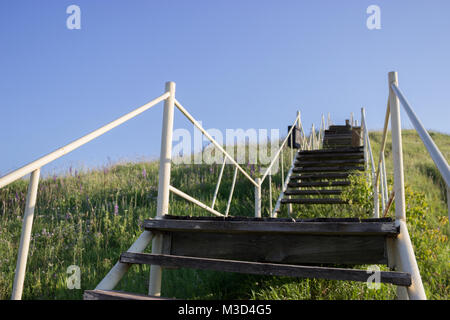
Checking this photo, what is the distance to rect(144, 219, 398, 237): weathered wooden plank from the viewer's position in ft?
6.62

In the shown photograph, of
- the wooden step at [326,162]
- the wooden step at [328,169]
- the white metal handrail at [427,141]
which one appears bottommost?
the white metal handrail at [427,141]

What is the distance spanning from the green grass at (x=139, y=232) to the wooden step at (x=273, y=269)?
1.46 metres

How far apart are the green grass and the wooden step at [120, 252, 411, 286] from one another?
1460 mm

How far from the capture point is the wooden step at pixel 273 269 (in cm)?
162

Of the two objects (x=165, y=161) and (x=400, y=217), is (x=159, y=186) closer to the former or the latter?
(x=165, y=161)

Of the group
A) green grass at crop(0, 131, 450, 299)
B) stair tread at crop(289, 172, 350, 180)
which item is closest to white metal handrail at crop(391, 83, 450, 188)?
green grass at crop(0, 131, 450, 299)

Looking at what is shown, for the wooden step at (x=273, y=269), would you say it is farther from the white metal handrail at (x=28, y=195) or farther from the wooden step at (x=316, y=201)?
the wooden step at (x=316, y=201)

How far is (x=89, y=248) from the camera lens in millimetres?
4910

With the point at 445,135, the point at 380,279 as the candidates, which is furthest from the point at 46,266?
Answer: the point at 445,135

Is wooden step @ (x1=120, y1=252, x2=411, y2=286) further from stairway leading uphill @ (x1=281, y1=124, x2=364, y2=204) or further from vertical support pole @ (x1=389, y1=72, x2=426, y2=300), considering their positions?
stairway leading uphill @ (x1=281, y1=124, x2=364, y2=204)

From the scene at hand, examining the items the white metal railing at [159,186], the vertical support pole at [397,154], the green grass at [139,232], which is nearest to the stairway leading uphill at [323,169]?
the green grass at [139,232]

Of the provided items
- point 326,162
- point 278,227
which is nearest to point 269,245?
point 278,227
